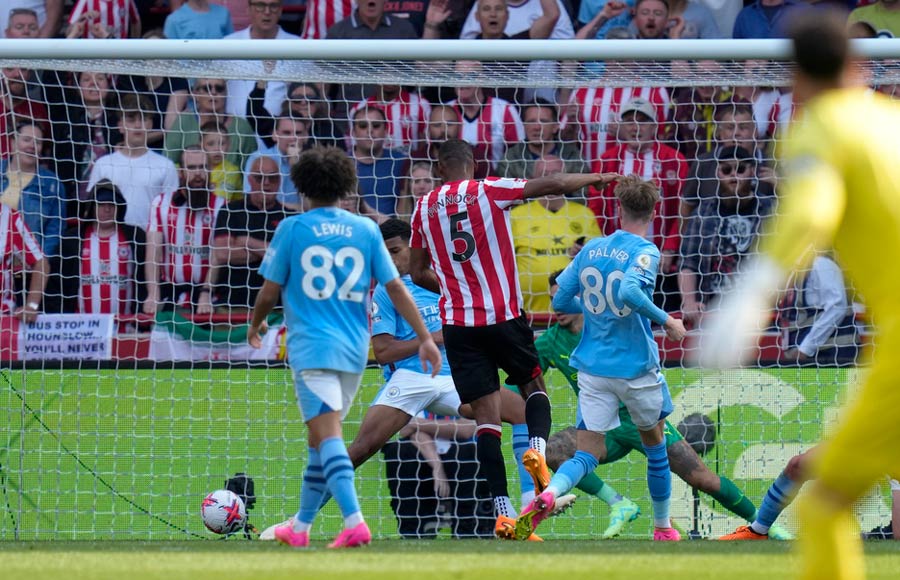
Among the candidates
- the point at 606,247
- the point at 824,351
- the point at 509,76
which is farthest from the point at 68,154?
the point at 824,351

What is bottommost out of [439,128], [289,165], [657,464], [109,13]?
[657,464]

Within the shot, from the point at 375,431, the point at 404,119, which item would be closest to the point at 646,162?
the point at 404,119

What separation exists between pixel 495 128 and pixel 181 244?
2.73m

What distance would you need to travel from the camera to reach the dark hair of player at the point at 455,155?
315 inches

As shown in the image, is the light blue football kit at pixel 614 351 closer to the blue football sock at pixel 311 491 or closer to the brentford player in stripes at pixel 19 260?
the blue football sock at pixel 311 491

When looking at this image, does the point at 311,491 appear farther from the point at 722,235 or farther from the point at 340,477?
the point at 722,235

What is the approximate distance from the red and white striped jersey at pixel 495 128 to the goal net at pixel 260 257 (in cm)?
3

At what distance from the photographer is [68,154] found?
1063 centimetres

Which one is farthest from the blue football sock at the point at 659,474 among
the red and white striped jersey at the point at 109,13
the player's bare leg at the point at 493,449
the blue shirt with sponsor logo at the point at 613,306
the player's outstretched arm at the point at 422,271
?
the red and white striped jersey at the point at 109,13

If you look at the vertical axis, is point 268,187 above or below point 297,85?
below

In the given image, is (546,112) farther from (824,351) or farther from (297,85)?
(824,351)

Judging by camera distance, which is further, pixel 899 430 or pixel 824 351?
pixel 824 351

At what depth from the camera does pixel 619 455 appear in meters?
8.53

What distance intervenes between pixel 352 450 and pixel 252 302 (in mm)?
2093
